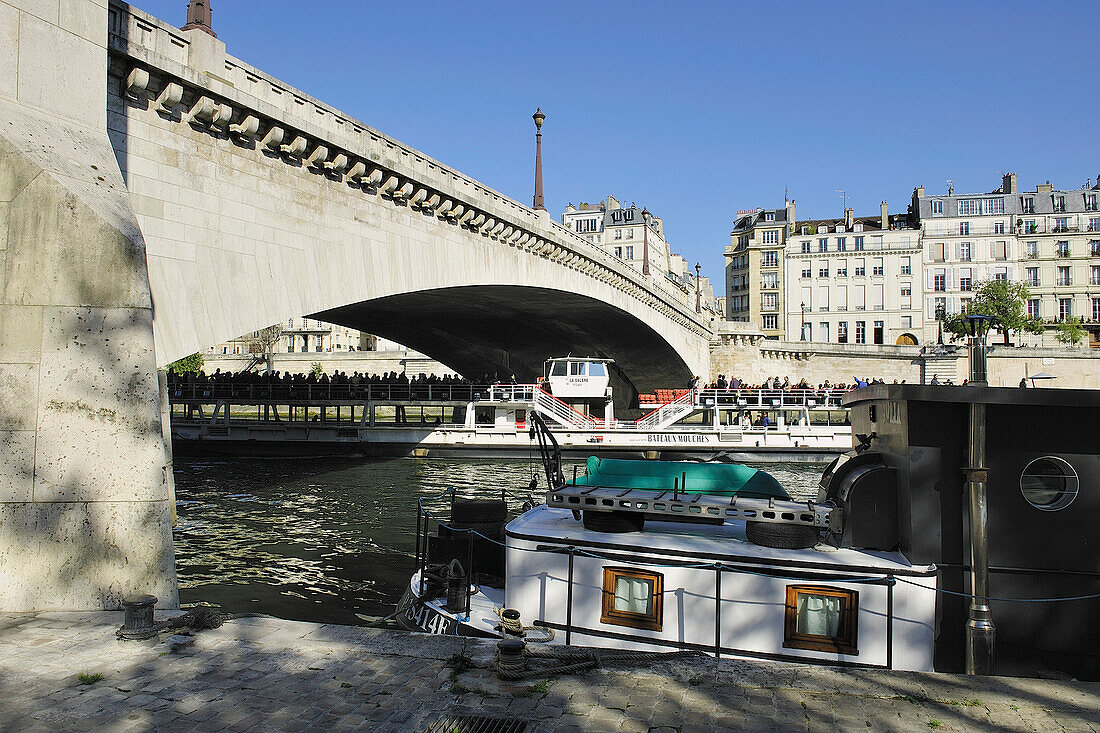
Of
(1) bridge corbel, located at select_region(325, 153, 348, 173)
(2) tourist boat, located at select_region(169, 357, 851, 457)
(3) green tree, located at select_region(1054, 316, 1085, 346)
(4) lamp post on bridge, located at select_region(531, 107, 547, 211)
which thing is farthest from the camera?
(3) green tree, located at select_region(1054, 316, 1085, 346)

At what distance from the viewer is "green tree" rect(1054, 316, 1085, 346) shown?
224ft

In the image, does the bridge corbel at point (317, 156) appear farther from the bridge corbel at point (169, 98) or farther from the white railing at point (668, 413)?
the white railing at point (668, 413)

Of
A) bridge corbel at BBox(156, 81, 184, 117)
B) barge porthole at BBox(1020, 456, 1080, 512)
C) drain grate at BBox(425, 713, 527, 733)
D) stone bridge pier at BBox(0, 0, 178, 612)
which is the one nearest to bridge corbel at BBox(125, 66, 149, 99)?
bridge corbel at BBox(156, 81, 184, 117)

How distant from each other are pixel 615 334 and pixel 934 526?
3743 cm

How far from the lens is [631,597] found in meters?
8.85

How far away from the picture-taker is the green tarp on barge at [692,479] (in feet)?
31.4

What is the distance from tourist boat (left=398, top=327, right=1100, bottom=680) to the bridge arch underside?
18.0 m

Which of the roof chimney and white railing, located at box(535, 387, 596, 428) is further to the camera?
white railing, located at box(535, 387, 596, 428)

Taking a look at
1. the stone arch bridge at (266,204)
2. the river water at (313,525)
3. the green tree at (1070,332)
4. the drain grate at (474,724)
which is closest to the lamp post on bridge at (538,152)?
the stone arch bridge at (266,204)

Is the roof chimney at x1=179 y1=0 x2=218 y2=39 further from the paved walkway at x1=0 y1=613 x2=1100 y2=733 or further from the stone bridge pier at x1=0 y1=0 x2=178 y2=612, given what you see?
the paved walkway at x1=0 y1=613 x2=1100 y2=733

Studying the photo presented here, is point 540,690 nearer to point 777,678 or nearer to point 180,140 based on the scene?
point 777,678

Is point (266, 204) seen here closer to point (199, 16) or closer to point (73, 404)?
point (199, 16)

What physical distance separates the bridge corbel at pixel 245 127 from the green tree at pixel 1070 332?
71.8 meters

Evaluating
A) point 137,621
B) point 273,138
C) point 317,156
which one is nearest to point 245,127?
point 273,138
